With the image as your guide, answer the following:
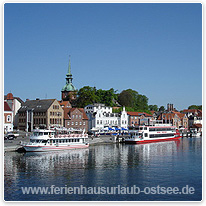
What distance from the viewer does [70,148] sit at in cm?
6675

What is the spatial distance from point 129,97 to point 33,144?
3892 inches

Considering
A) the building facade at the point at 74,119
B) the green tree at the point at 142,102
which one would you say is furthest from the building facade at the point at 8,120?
the green tree at the point at 142,102

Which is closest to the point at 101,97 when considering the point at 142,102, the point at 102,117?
the point at 102,117

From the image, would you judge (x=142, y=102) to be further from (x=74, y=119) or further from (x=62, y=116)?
(x=62, y=116)

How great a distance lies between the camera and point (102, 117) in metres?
111

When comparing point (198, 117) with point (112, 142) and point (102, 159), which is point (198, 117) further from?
point (102, 159)

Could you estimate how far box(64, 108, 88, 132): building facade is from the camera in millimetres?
101562

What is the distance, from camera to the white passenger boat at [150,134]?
8429 centimetres

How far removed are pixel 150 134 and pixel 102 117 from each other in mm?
26567

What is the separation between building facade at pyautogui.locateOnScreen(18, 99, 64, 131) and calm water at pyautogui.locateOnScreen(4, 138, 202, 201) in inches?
A: 1633

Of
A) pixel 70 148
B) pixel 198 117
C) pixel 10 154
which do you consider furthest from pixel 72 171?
pixel 198 117

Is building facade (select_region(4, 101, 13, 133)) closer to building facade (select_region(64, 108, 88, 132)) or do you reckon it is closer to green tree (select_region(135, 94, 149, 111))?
building facade (select_region(64, 108, 88, 132))

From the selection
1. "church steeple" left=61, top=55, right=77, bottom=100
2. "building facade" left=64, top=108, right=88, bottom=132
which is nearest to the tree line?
"building facade" left=64, top=108, right=88, bottom=132

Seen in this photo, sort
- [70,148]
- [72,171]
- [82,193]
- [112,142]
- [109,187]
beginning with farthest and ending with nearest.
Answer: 1. [112,142]
2. [70,148]
3. [72,171]
4. [109,187]
5. [82,193]
